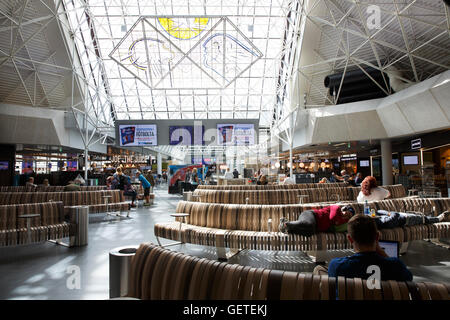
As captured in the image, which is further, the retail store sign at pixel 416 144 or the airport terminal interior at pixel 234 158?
the retail store sign at pixel 416 144

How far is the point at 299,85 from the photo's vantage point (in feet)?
66.7

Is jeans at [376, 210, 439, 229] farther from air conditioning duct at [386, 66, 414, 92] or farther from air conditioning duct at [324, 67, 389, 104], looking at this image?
air conditioning duct at [324, 67, 389, 104]

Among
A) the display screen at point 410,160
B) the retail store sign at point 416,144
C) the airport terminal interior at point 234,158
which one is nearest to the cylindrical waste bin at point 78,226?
the airport terminal interior at point 234,158

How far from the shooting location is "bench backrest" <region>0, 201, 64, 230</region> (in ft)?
18.7

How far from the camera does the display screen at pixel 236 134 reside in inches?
825

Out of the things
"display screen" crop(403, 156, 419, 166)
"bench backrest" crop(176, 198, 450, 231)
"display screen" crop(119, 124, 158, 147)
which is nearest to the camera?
"bench backrest" crop(176, 198, 450, 231)

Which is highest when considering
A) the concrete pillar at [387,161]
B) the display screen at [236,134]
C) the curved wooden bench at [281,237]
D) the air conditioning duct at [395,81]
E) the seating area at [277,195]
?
the air conditioning duct at [395,81]

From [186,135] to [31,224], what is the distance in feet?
50.5

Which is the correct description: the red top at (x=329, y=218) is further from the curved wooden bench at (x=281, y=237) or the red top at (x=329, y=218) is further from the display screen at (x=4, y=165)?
the display screen at (x=4, y=165)

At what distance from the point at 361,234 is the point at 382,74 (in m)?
Answer: 16.6

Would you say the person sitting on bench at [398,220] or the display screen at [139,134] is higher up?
the display screen at [139,134]

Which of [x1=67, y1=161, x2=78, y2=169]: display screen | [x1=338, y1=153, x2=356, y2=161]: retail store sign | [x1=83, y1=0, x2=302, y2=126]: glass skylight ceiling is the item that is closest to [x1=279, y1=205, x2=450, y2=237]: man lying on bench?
[x1=83, y1=0, x2=302, y2=126]: glass skylight ceiling

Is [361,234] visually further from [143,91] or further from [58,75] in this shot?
[143,91]

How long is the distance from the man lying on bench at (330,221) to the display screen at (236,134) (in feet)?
53.1
